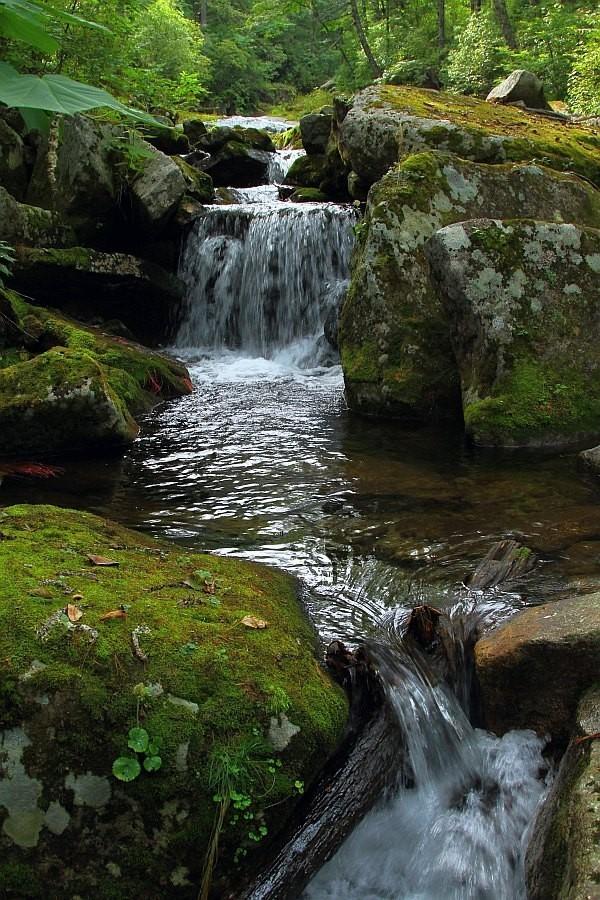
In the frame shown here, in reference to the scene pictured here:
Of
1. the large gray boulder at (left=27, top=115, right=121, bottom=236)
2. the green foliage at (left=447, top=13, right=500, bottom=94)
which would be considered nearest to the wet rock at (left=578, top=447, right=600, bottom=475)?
the large gray boulder at (left=27, top=115, right=121, bottom=236)

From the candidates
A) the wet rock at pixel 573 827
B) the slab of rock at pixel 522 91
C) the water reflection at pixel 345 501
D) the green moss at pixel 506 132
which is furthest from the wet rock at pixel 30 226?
the slab of rock at pixel 522 91

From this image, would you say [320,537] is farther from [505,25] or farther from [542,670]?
[505,25]

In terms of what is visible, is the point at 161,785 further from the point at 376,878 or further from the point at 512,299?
the point at 512,299

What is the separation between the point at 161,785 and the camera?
2541mm

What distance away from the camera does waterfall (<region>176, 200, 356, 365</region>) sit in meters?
12.5

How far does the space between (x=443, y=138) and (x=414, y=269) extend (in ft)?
11.2

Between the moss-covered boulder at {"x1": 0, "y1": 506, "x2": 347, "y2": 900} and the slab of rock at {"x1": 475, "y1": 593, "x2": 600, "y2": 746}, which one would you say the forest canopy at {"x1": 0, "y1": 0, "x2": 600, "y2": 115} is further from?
the slab of rock at {"x1": 475, "y1": 593, "x2": 600, "y2": 746}

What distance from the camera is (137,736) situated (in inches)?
102

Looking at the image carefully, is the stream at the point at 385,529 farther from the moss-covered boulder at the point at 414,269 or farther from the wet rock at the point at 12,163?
the wet rock at the point at 12,163

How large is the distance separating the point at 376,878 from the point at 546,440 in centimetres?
530

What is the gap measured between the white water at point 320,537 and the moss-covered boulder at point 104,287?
551 millimetres

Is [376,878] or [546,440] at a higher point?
[546,440]

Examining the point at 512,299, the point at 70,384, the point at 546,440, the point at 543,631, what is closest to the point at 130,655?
the point at 543,631

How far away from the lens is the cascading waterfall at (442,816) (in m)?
2.80
